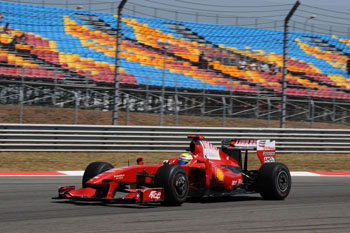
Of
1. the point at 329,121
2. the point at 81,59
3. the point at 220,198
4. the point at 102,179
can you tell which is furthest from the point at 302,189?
the point at 81,59

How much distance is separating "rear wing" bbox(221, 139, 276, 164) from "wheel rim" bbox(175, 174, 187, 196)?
1.51 m

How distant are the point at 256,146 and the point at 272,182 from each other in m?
0.69

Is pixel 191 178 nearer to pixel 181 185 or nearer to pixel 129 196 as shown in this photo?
pixel 181 185

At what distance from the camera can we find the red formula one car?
21.3 ft

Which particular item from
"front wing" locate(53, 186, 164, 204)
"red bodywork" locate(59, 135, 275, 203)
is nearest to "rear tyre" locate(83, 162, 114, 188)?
"red bodywork" locate(59, 135, 275, 203)

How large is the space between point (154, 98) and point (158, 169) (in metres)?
9.26

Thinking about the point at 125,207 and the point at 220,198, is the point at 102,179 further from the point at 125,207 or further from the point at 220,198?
the point at 220,198

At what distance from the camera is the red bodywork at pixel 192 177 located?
21.3ft

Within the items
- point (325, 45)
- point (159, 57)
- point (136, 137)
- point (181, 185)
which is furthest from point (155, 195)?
point (325, 45)

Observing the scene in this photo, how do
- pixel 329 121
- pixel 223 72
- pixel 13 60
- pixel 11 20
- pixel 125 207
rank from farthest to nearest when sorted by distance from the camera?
pixel 11 20 → pixel 223 72 → pixel 13 60 → pixel 329 121 → pixel 125 207

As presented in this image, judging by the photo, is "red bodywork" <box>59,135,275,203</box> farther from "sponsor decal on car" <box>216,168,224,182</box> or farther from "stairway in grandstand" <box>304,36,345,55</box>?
"stairway in grandstand" <box>304,36,345,55</box>

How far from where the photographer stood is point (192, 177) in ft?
23.6

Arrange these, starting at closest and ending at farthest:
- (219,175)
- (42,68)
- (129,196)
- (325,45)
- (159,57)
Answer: (129,196), (219,175), (42,68), (159,57), (325,45)

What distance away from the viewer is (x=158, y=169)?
657 cm
